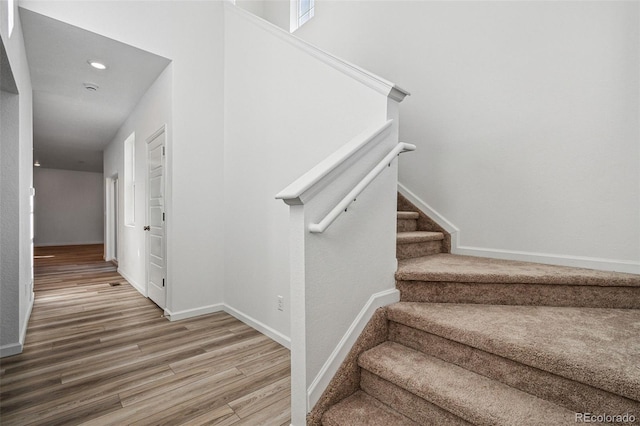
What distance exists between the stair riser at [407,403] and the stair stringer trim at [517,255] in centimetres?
162

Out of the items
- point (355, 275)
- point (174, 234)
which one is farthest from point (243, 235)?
point (355, 275)

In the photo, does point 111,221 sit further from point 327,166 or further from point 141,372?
point 327,166

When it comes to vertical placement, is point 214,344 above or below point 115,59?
below

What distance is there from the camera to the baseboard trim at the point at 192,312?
3020 millimetres

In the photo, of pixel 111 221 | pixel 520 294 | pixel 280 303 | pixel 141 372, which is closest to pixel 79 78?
pixel 141 372

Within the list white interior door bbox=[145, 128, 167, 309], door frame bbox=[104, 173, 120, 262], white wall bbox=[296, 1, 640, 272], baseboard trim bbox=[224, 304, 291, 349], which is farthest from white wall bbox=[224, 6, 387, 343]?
door frame bbox=[104, 173, 120, 262]

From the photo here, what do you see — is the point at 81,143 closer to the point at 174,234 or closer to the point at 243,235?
the point at 174,234

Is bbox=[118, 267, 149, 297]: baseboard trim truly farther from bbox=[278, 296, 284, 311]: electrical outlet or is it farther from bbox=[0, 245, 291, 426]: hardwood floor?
bbox=[278, 296, 284, 311]: electrical outlet

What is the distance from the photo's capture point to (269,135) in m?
2.68

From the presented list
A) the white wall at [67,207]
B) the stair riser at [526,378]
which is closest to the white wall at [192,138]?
the stair riser at [526,378]

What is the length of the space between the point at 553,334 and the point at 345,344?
97cm

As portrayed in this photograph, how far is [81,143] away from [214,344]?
22.7 feet

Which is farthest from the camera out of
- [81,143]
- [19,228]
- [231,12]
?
[81,143]

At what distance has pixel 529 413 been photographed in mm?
1076
